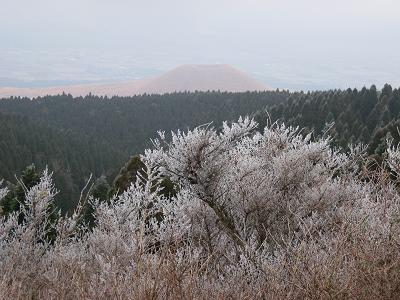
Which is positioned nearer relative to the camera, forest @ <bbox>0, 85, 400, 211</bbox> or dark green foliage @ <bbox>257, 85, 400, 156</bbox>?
forest @ <bbox>0, 85, 400, 211</bbox>

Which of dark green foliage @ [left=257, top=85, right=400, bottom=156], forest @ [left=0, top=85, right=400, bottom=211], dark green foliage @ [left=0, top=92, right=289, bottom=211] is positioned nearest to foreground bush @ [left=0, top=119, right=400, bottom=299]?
forest @ [left=0, top=85, right=400, bottom=211]

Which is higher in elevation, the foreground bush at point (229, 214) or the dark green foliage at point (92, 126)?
the foreground bush at point (229, 214)

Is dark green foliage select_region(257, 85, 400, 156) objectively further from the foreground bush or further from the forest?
the foreground bush

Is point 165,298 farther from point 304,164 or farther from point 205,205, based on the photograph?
point 304,164

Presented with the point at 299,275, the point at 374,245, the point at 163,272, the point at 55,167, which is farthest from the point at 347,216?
the point at 55,167


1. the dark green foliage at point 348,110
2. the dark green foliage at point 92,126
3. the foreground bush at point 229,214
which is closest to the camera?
the foreground bush at point 229,214

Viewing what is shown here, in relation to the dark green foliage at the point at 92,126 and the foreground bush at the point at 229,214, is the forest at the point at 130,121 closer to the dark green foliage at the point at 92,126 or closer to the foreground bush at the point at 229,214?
the dark green foliage at the point at 92,126

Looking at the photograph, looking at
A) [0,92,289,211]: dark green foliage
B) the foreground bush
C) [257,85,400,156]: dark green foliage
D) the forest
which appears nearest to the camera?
the foreground bush

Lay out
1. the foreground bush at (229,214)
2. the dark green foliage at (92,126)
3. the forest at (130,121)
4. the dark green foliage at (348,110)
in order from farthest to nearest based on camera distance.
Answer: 1. the dark green foliage at (92,126)
2. the dark green foliage at (348,110)
3. the forest at (130,121)
4. the foreground bush at (229,214)

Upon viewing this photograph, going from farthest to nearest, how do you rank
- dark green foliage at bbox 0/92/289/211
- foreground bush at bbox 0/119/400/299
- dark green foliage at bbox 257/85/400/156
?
dark green foliage at bbox 0/92/289/211
dark green foliage at bbox 257/85/400/156
foreground bush at bbox 0/119/400/299

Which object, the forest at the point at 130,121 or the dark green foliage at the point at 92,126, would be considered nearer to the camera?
the forest at the point at 130,121

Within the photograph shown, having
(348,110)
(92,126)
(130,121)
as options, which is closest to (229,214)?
(348,110)

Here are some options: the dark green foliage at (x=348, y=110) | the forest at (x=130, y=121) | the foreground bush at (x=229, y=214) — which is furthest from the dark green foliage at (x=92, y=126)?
the foreground bush at (x=229, y=214)

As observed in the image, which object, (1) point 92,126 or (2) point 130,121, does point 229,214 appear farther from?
(1) point 92,126
